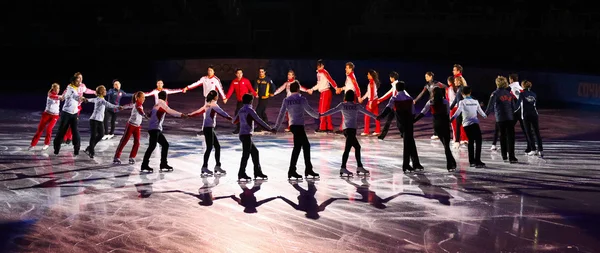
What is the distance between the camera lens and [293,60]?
3625 cm

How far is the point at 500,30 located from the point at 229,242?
86.9ft

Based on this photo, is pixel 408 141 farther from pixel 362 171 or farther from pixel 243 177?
pixel 243 177

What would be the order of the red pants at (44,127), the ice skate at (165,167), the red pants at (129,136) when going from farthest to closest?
1. the red pants at (44,127)
2. the red pants at (129,136)
3. the ice skate at (165,167)

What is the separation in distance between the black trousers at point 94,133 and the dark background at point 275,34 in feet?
50.3

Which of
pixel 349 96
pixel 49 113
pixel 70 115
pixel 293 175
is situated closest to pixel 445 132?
pixel 349 96

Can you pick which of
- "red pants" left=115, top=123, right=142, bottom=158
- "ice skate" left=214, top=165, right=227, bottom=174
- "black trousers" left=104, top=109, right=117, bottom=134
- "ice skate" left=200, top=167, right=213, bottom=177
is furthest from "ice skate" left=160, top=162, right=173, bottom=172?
"black trousers" left=104, top=109, right=117, bottom=134

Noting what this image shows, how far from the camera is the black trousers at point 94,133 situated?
58.9 ft

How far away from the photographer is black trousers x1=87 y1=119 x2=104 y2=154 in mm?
17953

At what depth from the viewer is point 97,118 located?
60.3ft

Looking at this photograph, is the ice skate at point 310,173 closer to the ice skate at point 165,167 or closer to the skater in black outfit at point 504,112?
the ice skate at point 165,167

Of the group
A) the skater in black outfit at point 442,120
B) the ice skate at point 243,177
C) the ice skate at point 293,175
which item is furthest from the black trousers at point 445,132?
the ice skate at point 243,177

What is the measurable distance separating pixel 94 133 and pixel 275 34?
75.5ft

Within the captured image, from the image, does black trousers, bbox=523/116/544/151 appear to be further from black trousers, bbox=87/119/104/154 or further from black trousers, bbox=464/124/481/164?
black trousers, bbox=87/119/104/154

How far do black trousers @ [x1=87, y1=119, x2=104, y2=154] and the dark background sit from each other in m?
15.3
